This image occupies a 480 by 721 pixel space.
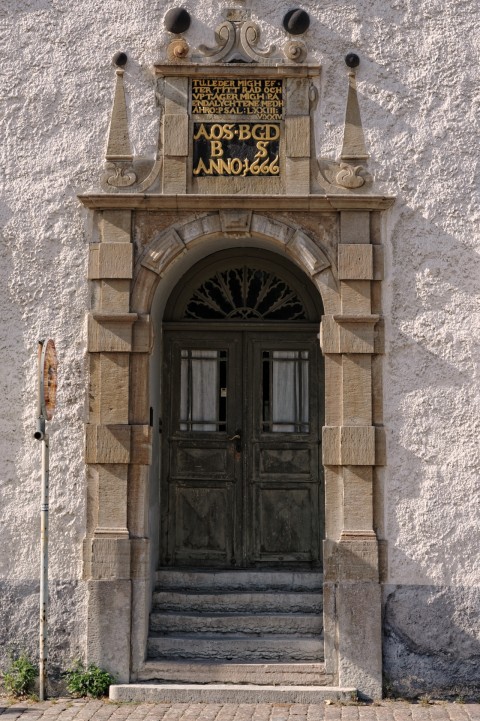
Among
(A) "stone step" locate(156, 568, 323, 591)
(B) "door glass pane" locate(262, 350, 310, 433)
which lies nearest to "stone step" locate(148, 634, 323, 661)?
(A) "stone step" locate(156, 568, 323, 591)

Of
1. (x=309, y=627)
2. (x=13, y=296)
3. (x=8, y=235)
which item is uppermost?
(x=8, y=235)

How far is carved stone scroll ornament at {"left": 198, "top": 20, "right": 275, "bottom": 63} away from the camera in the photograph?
25.6 feet

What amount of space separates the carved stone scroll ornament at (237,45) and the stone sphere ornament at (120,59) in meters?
0.59

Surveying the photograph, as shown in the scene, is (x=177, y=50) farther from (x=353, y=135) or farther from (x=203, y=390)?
(x=203, y=390)

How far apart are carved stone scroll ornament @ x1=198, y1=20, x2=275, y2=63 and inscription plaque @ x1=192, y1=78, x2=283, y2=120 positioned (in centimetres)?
17

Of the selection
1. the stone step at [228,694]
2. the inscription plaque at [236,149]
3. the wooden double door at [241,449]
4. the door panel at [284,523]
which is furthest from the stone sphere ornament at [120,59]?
the stone step at [228,694]

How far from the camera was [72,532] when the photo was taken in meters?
7.62

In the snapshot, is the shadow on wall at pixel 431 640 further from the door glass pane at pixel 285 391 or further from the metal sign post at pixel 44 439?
the metal sign post at pixel 44 439

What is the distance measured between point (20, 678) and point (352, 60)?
5.35m

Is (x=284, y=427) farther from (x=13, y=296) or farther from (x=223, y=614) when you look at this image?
(x=13, y=296)

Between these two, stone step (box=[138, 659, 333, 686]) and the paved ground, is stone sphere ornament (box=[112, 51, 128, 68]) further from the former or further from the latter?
the paved ground

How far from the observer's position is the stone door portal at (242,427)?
27.7 feet

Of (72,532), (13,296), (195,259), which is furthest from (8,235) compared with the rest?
(72,532)

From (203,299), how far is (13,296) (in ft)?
5.50
